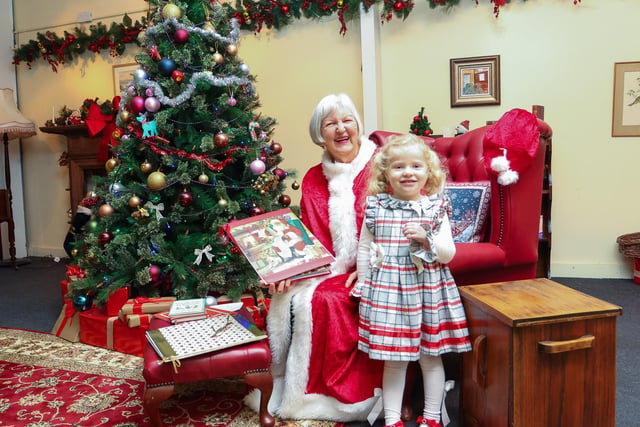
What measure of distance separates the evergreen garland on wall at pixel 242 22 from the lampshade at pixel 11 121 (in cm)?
61

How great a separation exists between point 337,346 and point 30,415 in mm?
1378

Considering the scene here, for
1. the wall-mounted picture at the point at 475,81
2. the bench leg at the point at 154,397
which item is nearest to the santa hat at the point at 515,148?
the bench leg at the point at 154,397

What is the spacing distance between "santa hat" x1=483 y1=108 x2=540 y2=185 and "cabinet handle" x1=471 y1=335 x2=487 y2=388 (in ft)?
2.23

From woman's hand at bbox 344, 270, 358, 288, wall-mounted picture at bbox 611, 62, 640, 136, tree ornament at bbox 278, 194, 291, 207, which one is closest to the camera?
woman's hand at bbox 344, 270, 358, 288

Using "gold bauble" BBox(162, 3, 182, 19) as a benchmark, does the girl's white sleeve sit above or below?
below

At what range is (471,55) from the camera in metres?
4.02

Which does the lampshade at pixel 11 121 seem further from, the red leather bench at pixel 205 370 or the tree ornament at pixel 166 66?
the red leather bench at pixel 205 370

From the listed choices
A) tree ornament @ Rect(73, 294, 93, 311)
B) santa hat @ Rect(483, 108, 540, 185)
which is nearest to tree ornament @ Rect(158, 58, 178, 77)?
tree ornament @ Rect(73, 294, 93, 311)

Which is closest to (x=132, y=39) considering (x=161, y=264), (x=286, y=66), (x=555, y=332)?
(x=286, y=66)

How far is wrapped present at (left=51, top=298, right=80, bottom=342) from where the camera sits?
284 centimetres

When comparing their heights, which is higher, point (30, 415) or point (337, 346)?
point (337, 346)

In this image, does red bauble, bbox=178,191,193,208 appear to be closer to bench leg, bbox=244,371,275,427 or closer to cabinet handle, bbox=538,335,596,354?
bench leg, bbox=244,371,275,427

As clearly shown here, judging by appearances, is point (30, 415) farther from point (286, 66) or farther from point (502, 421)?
point (286, 66)

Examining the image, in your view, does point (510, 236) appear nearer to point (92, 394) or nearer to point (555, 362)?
point (555, 362)
